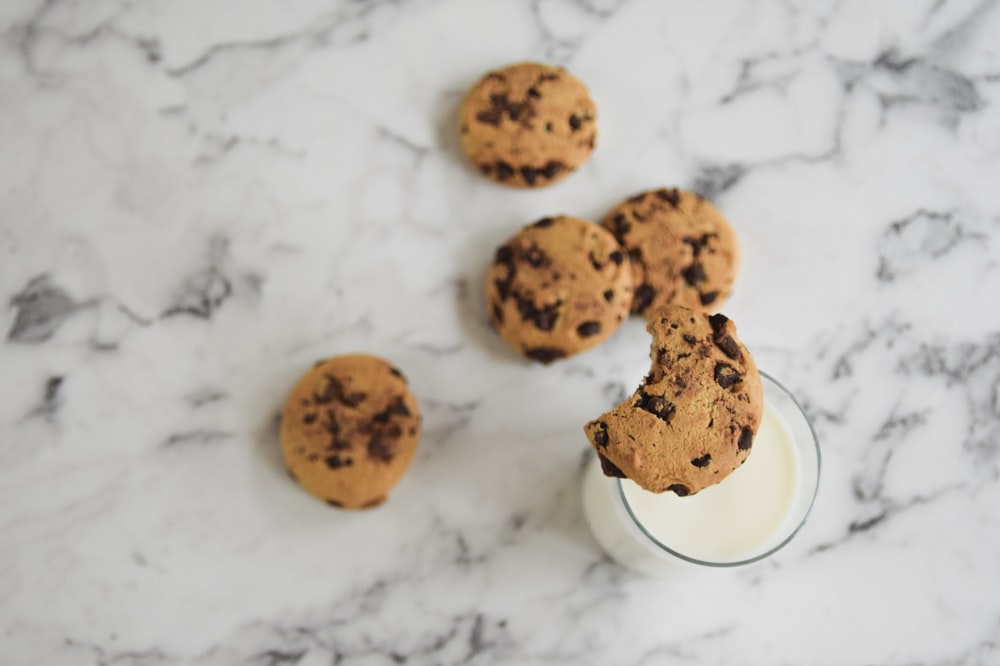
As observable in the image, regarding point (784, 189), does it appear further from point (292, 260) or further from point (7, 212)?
point (7, 212)

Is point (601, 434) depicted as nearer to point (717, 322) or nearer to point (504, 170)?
point (717, 322)

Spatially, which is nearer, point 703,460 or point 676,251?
point 703,460

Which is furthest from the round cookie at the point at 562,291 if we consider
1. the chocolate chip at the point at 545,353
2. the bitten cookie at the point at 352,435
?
the bitten cookie at the point at 352,435

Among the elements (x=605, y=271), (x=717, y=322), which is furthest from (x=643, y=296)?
(x=717, y=322)

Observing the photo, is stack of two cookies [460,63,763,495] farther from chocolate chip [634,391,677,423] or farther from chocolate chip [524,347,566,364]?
chocolate chip [634,391,677,423]

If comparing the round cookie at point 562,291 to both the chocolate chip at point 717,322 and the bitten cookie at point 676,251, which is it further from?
the chocolate chip at point 717,322

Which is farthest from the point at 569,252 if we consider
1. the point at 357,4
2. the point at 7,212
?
the point at 7,212
